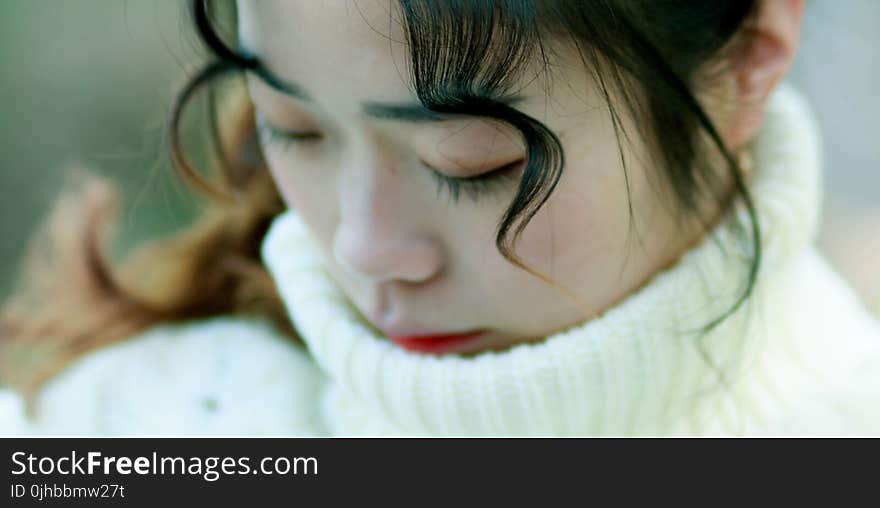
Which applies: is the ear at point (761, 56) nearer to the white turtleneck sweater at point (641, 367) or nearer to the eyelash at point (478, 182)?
the white turtleneck sweater at point (641, 367)

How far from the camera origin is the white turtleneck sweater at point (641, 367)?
0.75 m

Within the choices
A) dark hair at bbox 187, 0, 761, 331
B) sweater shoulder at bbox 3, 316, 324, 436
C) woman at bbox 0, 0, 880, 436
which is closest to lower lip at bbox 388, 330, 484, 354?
woman at bbox 0, 0, 880, 436

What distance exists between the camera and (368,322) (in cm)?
87

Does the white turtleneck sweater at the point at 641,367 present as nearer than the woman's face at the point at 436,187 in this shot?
No

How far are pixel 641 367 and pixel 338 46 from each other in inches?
13.5

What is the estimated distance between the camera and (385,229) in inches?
26.8

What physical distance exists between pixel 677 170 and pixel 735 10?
0.42 feet

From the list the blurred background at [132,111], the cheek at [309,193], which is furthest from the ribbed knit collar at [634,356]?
the blurred background at [132,111]

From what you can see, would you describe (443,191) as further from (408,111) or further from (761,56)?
(761,56)

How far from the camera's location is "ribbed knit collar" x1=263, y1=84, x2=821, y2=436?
0.75 meters

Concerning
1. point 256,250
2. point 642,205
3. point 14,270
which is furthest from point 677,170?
point 14,270

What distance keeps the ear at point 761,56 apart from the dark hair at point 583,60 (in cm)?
2

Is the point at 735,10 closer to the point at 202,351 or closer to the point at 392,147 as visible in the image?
the point at 392,147

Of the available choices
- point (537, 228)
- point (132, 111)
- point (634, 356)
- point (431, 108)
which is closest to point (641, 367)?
point (634, 356)
